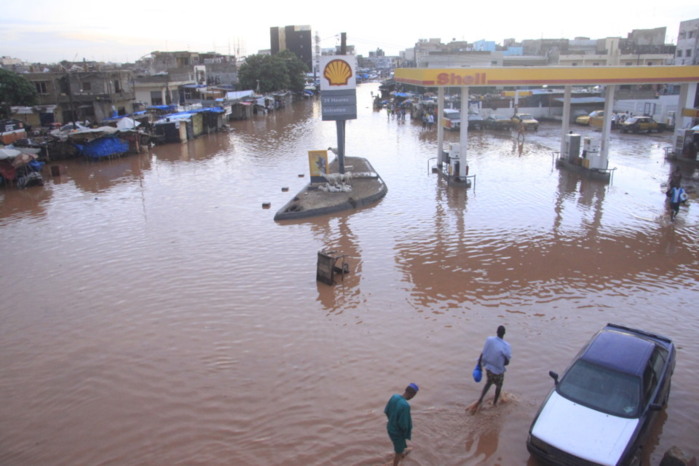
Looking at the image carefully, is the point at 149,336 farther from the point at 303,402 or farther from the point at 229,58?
the point at 229,58

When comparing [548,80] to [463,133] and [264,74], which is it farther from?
[264,74]

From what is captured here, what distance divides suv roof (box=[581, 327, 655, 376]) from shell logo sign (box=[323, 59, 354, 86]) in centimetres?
1463

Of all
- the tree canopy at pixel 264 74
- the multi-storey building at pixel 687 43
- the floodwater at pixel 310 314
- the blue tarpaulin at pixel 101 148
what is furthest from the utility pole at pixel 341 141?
the tree canopy at pixel 264 74

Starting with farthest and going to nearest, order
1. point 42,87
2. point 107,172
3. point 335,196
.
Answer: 1. point 42,87
2. point 107,172
3. point 335,196

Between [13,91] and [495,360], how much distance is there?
3950cm

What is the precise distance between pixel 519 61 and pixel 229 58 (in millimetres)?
58734

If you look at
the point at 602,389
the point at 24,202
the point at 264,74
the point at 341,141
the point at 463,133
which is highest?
the point at 264,74

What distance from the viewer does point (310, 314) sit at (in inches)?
390

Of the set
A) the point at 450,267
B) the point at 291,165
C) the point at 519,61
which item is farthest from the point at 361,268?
the point at 519,61

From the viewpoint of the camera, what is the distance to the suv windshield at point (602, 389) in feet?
19.6

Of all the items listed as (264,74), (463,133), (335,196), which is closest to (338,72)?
(335,196)

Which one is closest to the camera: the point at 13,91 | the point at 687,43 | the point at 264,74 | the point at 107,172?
the point at 107,172

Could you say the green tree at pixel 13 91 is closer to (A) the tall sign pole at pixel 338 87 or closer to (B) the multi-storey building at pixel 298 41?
(A) the tall sign pole at pixel 338 87

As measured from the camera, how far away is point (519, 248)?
13.2 meters
